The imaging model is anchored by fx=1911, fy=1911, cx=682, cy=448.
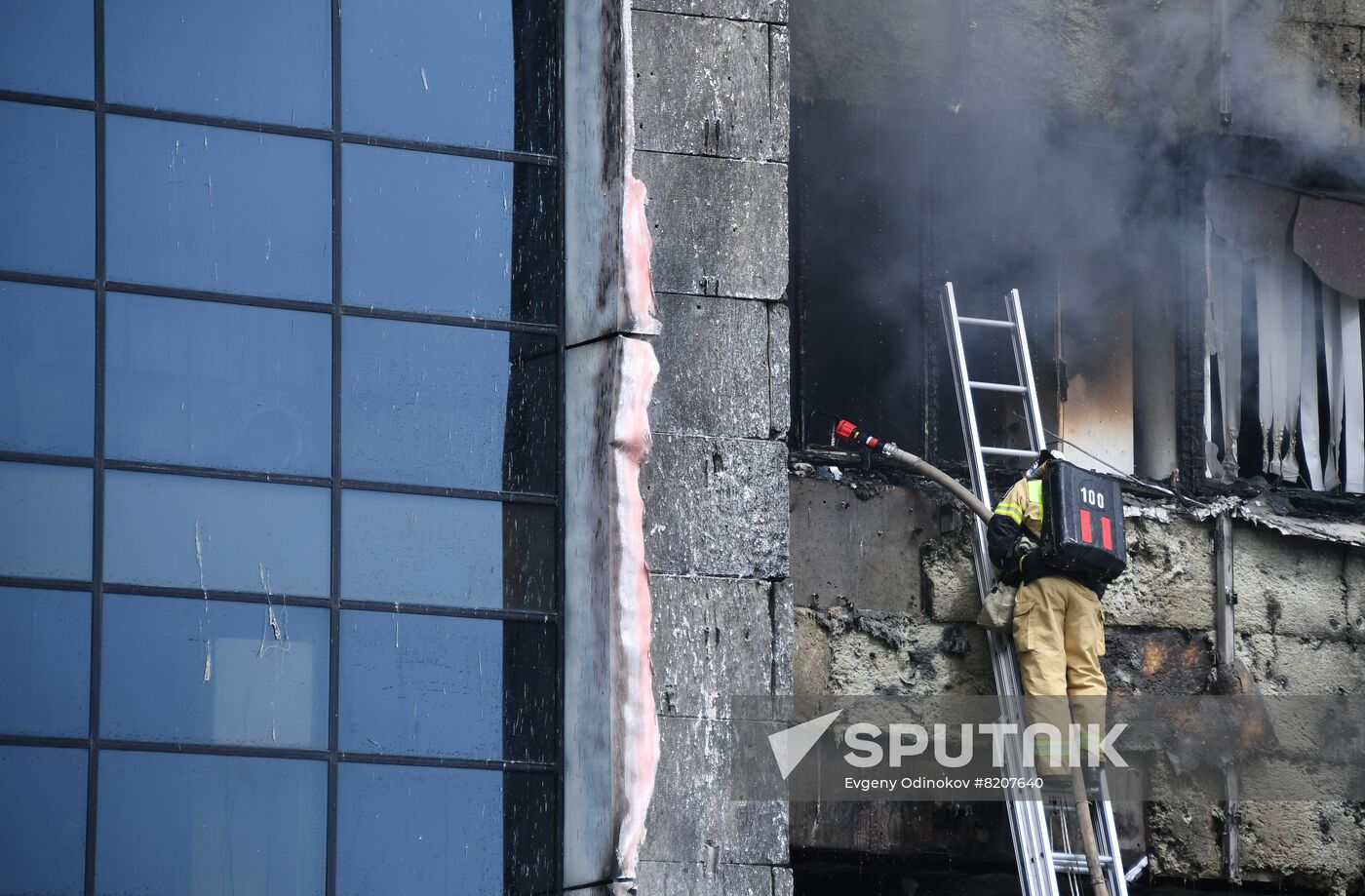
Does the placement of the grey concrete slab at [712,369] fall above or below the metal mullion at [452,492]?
above

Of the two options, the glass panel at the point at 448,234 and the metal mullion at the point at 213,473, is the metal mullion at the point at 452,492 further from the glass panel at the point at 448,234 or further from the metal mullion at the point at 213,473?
the glass panel at the point at 448,234

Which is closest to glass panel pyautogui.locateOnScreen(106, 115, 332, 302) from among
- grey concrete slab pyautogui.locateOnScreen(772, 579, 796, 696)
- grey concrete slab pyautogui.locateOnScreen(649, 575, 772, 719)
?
grey concrete slab pyautogui.locateOnScreen(649, 575, 772, 719)

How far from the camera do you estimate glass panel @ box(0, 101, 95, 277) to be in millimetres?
5625

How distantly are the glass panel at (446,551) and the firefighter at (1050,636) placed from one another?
94.3 inches

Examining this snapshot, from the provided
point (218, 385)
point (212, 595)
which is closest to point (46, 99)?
point (218, 385)

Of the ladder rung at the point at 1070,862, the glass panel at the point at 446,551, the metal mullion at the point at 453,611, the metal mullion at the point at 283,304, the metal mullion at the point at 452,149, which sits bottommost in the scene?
the ladder rung at the point at 1070,862

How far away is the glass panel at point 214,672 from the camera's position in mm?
5504

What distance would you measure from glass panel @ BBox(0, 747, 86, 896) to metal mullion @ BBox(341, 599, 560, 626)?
94 cm

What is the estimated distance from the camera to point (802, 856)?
779 cm

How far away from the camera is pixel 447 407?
6.00m

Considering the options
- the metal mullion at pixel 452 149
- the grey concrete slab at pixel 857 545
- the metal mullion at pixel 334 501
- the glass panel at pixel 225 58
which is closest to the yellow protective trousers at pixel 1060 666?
the grey concrete slab at pixel 857 545

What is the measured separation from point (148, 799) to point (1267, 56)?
6.37 metres

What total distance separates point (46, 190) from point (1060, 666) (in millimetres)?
4276

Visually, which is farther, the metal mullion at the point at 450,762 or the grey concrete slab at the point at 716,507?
the grey concrete slab at the point at 716,507
